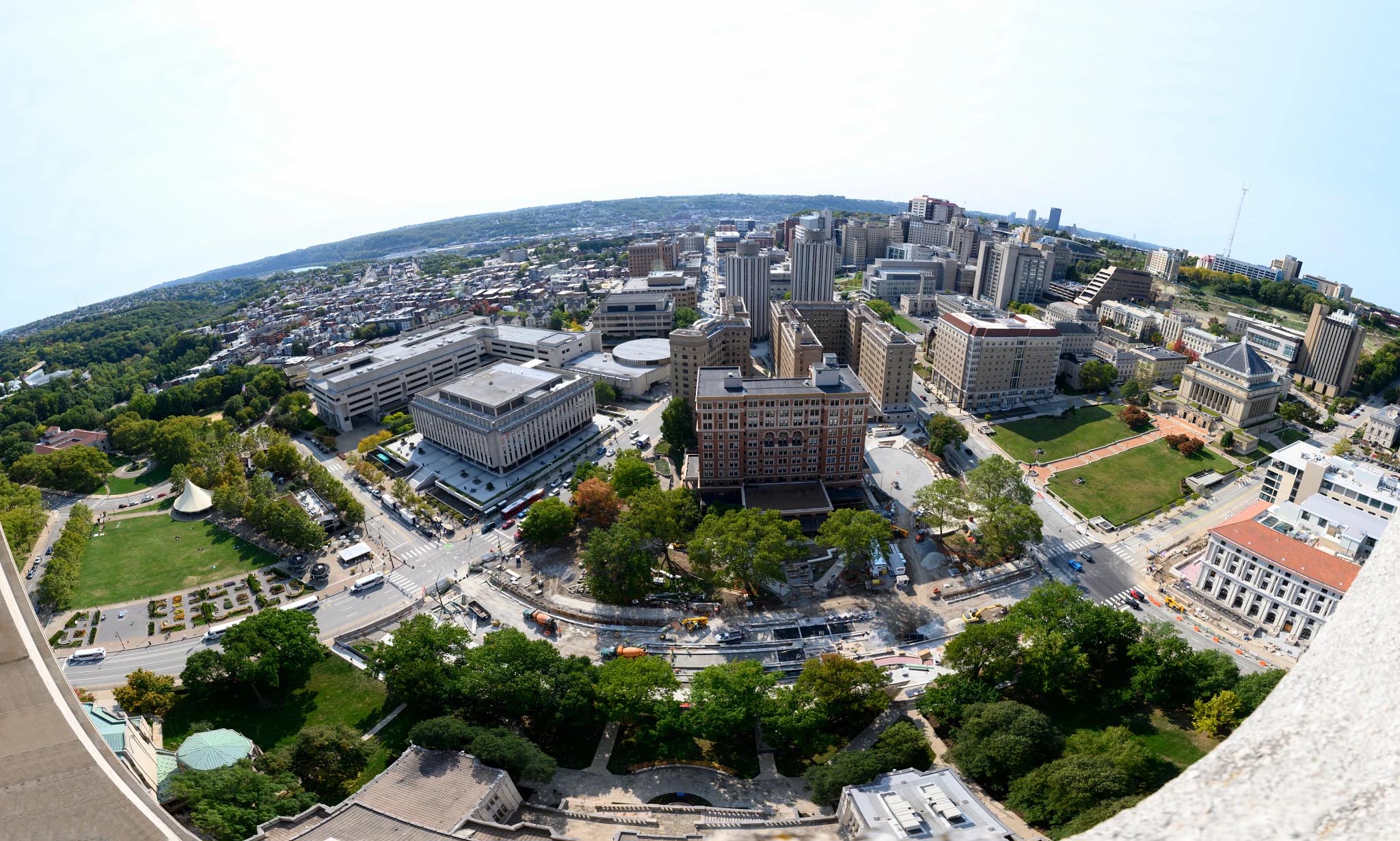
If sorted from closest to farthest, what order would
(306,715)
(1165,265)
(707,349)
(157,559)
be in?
1. (306,715)
2. (157,559)
3. (707,349)
4. (1165,265)

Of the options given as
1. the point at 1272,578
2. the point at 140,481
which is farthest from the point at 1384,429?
the point at 140,481

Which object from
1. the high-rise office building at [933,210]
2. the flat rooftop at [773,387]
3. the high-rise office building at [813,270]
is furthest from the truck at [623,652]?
the high-rise office building at [933,210]

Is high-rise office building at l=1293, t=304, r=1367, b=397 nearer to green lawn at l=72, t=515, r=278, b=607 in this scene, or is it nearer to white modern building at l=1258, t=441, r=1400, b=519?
white modern building at l=1258, t=441, r=1400, b=519

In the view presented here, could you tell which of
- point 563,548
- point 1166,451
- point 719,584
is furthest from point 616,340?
point 1166,451

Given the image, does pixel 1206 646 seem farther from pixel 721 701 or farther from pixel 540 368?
pixel 540 368

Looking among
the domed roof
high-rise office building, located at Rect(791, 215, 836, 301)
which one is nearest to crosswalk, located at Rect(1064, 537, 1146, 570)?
the domed roof

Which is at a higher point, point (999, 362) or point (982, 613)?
point (999, 362)

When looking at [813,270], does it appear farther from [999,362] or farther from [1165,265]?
[1165,265]
